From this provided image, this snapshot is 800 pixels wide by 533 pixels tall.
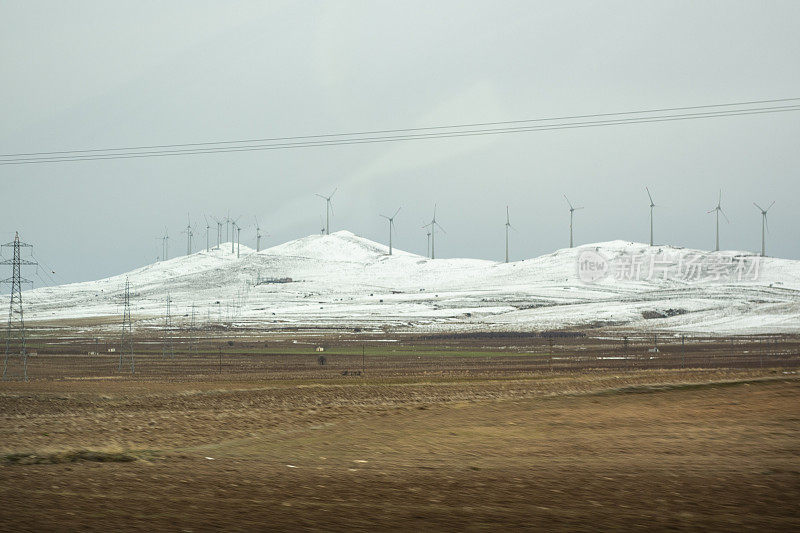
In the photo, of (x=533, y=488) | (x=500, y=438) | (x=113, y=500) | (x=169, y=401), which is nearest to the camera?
(x=113, y=500)

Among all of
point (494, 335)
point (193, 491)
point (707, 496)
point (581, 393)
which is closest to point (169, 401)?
point (581, 393)

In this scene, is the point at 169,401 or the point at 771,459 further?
the point at 169,401

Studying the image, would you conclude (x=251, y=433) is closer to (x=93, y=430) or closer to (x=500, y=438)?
(x=93, y=430)

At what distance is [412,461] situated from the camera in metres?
19.0

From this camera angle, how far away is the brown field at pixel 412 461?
535 inches

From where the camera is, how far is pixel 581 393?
106ft

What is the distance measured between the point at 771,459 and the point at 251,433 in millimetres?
13694

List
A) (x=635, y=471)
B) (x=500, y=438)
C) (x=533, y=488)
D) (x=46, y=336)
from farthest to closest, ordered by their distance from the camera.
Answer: (x=46, y=336) → (x=500, y=438) → (x=635, y=471) → (x=533, y=488)

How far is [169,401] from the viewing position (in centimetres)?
3778

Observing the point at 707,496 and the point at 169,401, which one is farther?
the point at 169,401

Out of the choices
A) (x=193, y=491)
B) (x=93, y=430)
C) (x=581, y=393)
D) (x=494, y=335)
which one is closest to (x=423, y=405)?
(x=581, y=393)

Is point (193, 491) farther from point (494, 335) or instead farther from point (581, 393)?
point (494, 335)

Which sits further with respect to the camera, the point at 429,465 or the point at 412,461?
the point at 412,461

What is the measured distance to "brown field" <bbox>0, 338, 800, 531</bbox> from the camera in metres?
13.6
